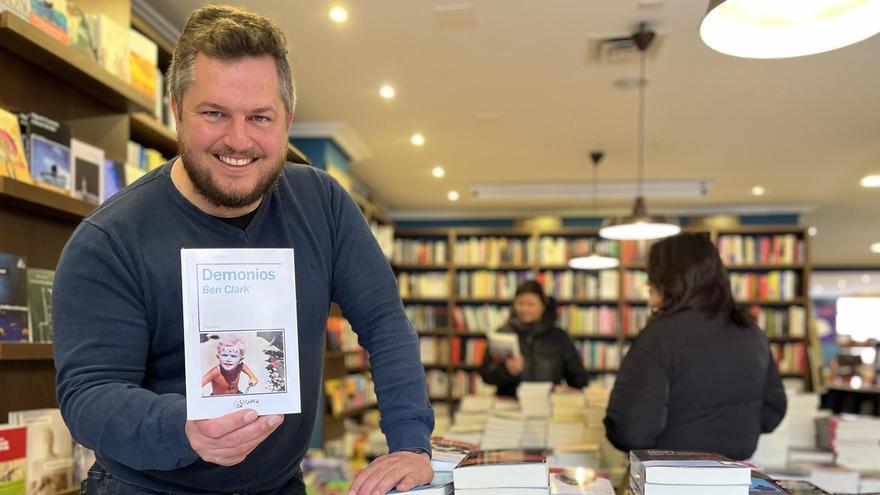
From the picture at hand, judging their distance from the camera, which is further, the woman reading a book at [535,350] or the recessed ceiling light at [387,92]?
the recessed ceiling light at [387,92]

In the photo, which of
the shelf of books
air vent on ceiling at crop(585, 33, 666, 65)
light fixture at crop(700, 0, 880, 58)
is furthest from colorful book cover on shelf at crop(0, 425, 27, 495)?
the shelf of books

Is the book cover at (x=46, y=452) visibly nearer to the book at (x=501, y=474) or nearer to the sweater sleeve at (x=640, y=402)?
the book at (x=501, y=474)

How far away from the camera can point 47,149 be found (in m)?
2.14

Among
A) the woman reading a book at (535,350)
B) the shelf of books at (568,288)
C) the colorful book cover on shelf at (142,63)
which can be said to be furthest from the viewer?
the shelf of books at (568,288)

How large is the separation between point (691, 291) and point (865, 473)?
4.59 ft

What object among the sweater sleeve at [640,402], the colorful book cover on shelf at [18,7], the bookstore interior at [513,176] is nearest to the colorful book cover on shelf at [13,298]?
the bookstore interior at [513,176]

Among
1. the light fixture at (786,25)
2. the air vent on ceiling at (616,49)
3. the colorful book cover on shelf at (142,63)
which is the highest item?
the air vent on ceiling at (616,49)

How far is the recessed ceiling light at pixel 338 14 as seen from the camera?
337 cm

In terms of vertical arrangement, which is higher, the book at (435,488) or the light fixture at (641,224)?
the light fixture at (641,224)

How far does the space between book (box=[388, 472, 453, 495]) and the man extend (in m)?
0.02

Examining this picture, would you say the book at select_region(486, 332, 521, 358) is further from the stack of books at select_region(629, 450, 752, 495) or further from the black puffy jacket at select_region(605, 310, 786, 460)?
the stack of books at select_region(629, 450, 752, 495)

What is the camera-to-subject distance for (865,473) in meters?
2.89

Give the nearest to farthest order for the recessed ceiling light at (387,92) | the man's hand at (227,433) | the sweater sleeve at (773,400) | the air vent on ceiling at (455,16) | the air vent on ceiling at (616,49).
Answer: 1. the man's hand at (227,433)
2. the sweater sleeve at (773,400)
3. the air vent on ceiling at (455,16)
4. the air vent on ceiling at (616,49)
5. the recessed ceiling light at (387,92)

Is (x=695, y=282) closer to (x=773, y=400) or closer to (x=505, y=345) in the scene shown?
(x=773, y=400)
